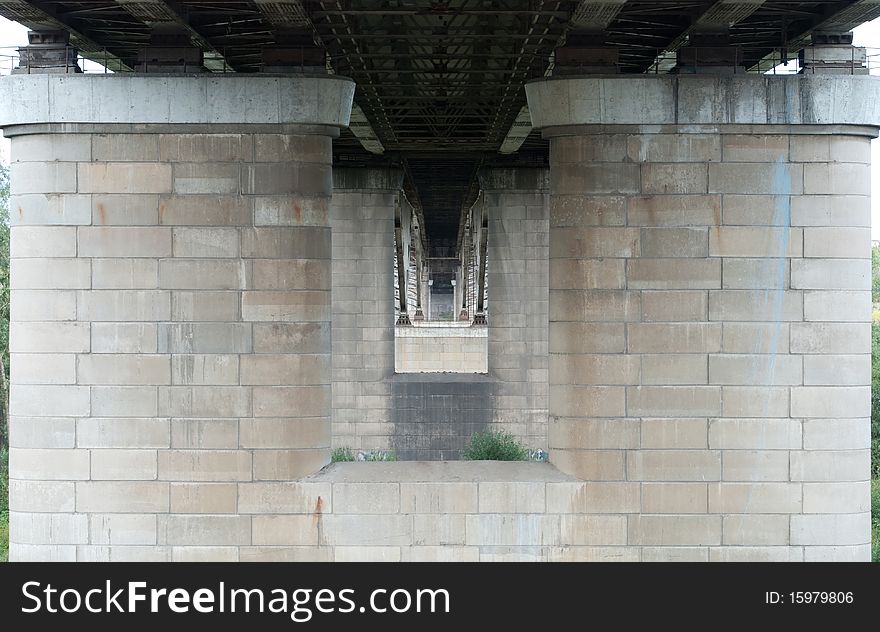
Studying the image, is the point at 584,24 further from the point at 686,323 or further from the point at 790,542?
the point at 790,542

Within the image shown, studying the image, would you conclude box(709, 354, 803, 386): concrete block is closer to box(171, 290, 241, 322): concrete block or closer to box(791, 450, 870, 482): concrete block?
box(791, 450, 870, 482): concrete block

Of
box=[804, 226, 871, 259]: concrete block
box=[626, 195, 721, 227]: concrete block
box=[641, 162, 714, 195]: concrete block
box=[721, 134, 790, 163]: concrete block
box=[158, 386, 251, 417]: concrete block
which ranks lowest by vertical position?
box=[158, 386, 251, 417]: concrete block

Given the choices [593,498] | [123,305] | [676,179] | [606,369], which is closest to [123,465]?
[123,305]

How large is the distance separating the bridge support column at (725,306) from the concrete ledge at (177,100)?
460 centimetres

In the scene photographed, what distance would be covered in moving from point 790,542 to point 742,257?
14.6ft

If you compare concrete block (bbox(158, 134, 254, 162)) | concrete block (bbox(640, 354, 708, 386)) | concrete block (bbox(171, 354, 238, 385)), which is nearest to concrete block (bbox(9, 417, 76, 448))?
concrete block (bbox(171, 354, 238, 385))

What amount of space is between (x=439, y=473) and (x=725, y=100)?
7.39 metres

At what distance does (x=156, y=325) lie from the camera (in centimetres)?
1596

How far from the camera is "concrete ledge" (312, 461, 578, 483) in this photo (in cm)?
1594

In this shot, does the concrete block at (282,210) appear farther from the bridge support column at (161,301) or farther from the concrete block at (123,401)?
the concrete block at (123,401)

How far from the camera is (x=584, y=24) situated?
1591cm

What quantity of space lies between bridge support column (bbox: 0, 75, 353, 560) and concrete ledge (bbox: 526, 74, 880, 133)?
4485 millimetres

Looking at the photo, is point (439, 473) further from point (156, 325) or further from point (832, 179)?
point (832, 179)

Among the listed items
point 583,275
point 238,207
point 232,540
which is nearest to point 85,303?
point 238,207
